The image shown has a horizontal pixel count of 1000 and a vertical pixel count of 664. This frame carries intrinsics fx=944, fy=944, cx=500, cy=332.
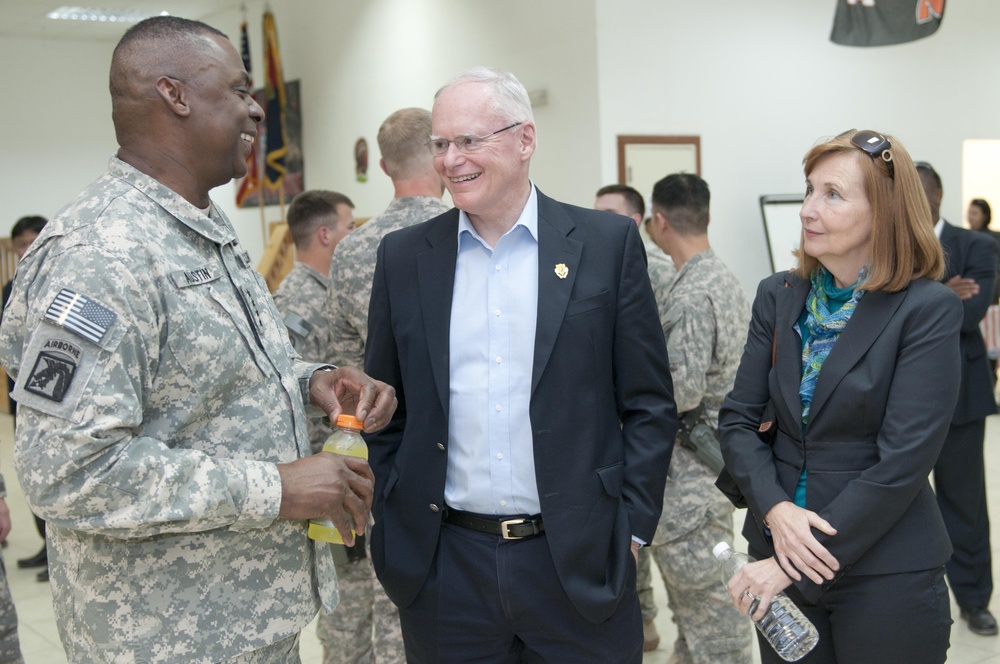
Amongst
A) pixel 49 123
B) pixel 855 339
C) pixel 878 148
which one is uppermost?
pixel 49 123

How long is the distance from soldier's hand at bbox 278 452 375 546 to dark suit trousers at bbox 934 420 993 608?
3.18 metres

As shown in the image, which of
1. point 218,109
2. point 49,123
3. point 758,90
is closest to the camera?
point 218,109

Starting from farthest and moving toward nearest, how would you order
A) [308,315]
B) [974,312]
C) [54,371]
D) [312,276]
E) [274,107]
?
[274,107] < [974,312] < [312,276] < [308,315] < [54,371]

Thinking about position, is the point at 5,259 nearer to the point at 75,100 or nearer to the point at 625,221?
the point at 75,100

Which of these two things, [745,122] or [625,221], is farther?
[745,122]

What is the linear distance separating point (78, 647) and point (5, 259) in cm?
1178

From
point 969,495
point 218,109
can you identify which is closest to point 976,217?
point 969,495

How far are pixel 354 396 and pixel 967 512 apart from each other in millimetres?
3182

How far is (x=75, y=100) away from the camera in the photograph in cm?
1401

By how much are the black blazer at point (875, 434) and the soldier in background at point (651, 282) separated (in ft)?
4.58

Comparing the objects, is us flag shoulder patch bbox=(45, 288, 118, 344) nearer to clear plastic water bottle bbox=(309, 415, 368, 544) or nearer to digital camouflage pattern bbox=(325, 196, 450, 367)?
clear plastic water bottle bbox=(309, 415, 368, 544)

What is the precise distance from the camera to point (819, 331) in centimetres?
218

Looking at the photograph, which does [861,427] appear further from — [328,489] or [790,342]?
[328,489]

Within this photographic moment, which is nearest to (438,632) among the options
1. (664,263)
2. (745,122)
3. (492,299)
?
(492,299)
